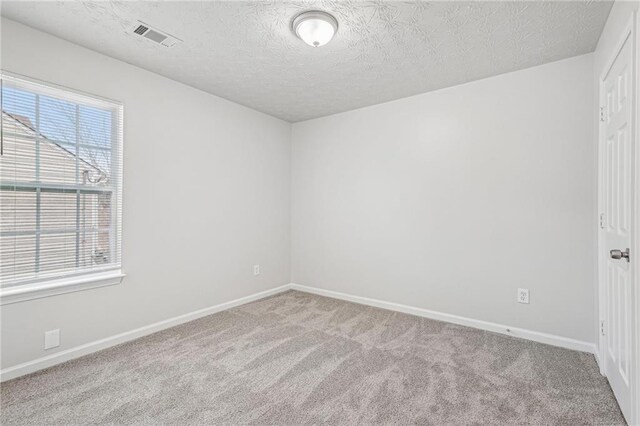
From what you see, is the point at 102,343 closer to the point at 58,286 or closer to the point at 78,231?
the point at 58,286

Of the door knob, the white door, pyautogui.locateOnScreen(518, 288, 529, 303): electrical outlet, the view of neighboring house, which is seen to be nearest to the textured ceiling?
the white door

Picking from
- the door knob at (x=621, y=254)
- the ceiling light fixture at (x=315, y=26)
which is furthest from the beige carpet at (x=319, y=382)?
the ceiling light fixture at (x=315, y=26)

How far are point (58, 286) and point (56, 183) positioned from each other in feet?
2.57

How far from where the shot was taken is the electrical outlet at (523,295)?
2711mm

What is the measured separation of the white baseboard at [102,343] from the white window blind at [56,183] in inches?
23.0

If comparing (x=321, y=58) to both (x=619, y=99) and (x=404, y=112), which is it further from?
(x=619, y=99)

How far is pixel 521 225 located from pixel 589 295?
2.40 feet

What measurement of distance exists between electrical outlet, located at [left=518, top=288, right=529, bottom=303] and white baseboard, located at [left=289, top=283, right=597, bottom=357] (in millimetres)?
267

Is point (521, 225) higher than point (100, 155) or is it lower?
lower

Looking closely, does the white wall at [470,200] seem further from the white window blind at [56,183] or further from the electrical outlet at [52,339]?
the electrical outlet at [52,339]

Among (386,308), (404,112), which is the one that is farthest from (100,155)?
(386,308)

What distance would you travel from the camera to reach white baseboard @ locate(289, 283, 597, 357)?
2.50 meters

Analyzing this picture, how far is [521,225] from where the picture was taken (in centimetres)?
274

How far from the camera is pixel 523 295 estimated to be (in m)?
2.73
